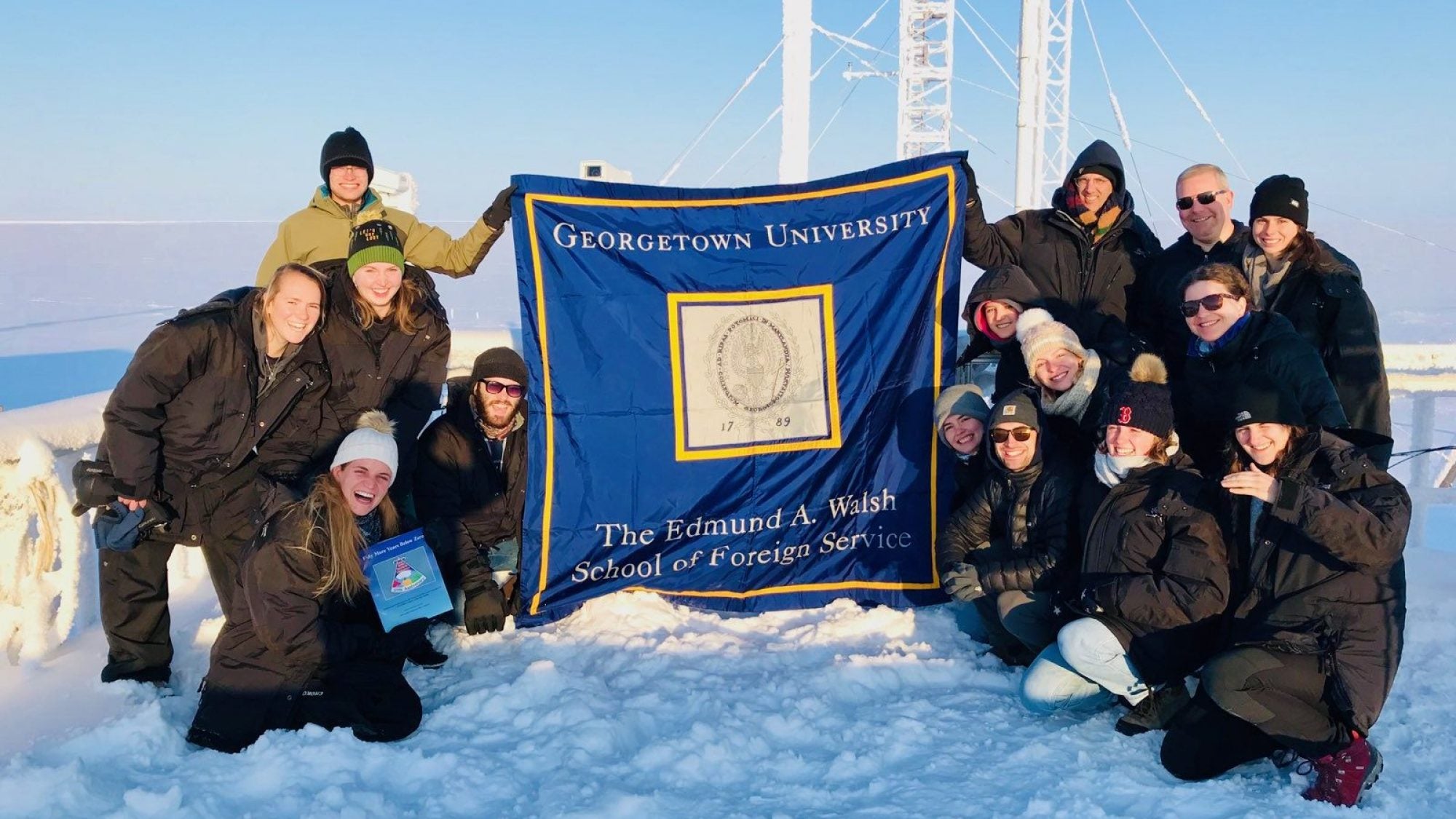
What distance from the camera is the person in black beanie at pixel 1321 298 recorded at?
155 inches

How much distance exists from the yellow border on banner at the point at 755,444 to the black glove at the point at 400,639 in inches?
56.2

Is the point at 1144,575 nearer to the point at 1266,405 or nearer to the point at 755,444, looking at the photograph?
the point at 1266,405

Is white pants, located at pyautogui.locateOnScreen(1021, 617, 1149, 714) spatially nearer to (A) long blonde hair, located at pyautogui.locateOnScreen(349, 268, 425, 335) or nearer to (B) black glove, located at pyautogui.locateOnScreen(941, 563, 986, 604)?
(B) black glove, located at pyautogui.locateOnScreen(941, 563, 986, 604)

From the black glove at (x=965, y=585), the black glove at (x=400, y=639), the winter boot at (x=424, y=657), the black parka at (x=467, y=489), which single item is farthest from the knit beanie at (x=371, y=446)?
the black glove at (x=965, y=585)

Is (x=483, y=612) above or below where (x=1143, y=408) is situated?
below

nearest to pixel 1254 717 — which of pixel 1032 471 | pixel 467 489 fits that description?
pixel 1032 471

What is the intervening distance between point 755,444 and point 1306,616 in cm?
233

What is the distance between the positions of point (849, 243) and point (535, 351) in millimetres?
1523

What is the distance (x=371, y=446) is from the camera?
3646mm

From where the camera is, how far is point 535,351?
4672 millimetres

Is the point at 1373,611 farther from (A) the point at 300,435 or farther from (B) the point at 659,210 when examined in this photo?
(A) the point at 300,435

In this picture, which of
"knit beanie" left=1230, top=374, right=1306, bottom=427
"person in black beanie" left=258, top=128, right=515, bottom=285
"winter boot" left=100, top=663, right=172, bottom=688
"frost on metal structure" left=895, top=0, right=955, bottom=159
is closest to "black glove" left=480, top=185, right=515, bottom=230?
"person in black beanie" left=258, top=128, right=515, bottom=285

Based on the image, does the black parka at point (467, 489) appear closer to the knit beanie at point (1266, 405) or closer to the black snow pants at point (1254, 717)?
the black snow pants at point (1254, 717)

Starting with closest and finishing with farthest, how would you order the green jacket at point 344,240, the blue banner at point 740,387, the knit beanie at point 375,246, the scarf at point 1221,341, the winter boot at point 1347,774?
the winter boot at point 1347,774
the scarf at point 1221,341
the knit beanie at point 375,246
the green jacket at point 344,240
the blue banner at point 740,387
